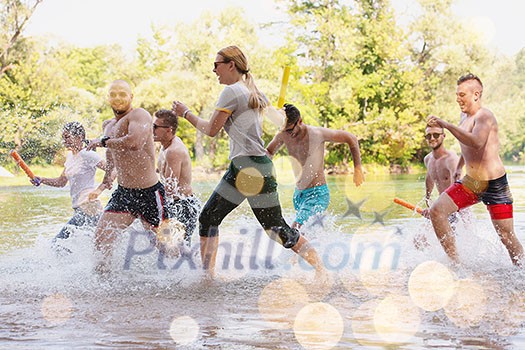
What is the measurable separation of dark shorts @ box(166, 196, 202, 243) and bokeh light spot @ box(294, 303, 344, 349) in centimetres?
202

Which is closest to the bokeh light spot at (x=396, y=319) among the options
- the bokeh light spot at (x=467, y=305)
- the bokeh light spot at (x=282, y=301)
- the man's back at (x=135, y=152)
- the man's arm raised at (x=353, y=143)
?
the bokeh light spot at (x=467, y=305)

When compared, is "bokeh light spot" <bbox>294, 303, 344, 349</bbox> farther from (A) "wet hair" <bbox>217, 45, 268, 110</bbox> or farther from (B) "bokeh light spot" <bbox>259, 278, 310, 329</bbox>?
(A) "wet hair" <bbox>217, 45, 268, 110</bbox>

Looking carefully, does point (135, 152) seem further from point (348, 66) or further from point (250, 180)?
point (348, 66)

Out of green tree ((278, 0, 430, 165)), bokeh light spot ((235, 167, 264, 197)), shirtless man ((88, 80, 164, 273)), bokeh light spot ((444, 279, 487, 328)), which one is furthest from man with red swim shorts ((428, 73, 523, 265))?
green tree ((278, 0, 430, 165))

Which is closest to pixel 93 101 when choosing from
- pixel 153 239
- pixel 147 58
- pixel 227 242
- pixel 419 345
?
pixel 147 58

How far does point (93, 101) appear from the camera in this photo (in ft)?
130

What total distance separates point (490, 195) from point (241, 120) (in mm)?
2272

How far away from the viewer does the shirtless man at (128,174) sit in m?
5.67

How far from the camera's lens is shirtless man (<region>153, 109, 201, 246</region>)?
21.6 feet

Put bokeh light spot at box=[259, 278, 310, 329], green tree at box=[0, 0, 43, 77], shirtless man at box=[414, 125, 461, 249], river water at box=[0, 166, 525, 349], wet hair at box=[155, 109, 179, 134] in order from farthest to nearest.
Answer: green tree at box=[0, 0, 43, 77], shirtless man at box=[414, 125, 461, 249], wet hair at box=[155, 109, 179, 134], bokeh light spot at box=[259, 278, 310, 329], river water at box=[0, 166, 525, 349]

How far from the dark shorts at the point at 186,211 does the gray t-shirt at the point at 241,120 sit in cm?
128

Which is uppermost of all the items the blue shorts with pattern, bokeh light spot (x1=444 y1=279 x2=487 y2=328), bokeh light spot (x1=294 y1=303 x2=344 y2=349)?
the blue shorts with pattern

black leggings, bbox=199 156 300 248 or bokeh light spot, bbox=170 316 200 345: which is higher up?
black leggings, bbox=199 156 300 248

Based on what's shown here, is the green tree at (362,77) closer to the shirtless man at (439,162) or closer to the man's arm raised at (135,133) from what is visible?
the shirtless man at (439,162)
